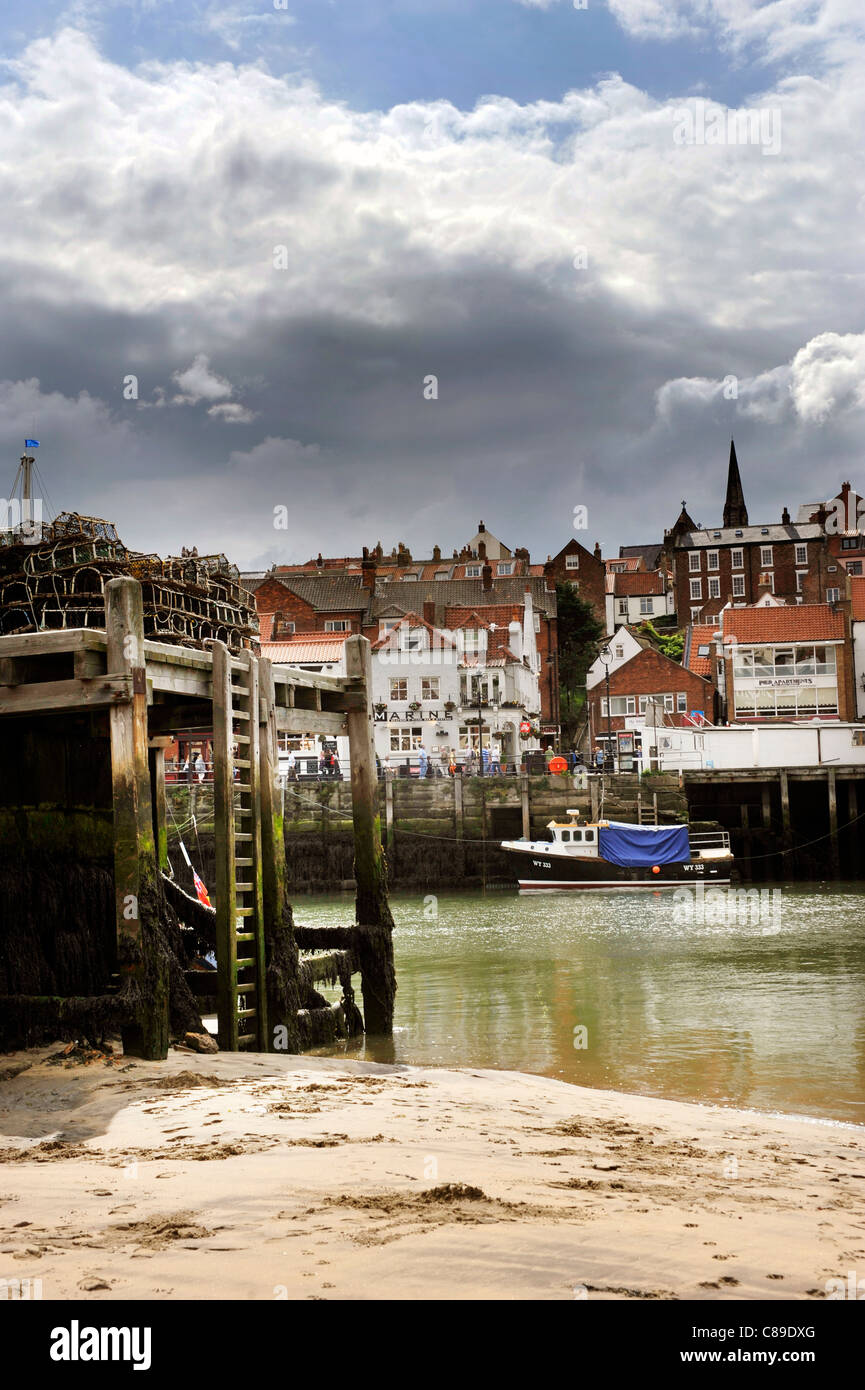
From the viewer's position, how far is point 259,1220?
237 inches

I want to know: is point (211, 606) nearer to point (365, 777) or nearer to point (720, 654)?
point (365, 777)

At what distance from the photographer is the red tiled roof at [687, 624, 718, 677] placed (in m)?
73.1

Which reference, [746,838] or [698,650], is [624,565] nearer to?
[698,650]

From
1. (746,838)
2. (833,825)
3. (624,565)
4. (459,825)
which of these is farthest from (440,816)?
(624,565)

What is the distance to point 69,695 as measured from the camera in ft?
35.9

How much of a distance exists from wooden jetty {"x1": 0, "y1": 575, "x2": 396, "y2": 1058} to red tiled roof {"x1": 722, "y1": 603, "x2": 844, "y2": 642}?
169 feet

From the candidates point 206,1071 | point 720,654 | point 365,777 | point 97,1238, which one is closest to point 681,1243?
point 97,1238

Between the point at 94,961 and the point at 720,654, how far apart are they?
59522 millimetres

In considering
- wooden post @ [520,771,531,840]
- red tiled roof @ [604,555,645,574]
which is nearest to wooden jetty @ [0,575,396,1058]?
wooden post @ [520,771,531,840]

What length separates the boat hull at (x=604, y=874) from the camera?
46.6 meters

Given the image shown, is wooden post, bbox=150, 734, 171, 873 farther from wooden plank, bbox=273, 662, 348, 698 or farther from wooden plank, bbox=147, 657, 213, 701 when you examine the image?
wooden plank, bbox=147, 657, 213, 701

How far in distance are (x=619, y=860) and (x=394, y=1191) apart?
135ft

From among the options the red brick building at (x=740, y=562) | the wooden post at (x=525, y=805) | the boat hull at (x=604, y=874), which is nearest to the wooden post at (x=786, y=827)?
the boat hull at (x=604, y=874)
